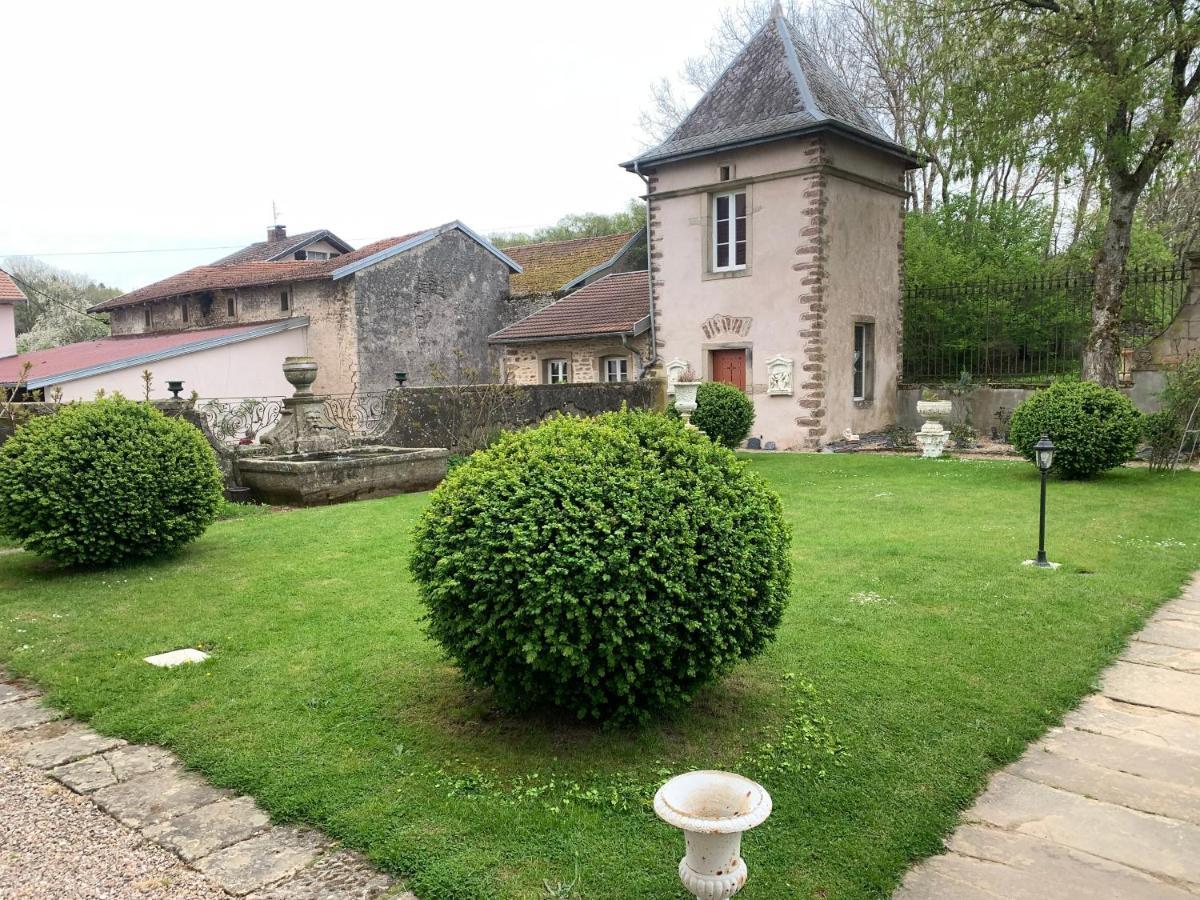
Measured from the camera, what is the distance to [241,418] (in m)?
14.7

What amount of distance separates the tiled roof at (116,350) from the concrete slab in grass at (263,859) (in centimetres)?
2055

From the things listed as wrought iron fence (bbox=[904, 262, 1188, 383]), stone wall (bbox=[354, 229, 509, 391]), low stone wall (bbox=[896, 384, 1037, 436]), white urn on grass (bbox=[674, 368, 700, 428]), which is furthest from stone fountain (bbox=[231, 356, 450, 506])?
wrought iron fence (bbox=[904, 262, 1188, 383])

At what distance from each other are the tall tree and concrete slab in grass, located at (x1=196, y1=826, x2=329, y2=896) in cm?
1436

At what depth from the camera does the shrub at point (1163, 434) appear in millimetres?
11539

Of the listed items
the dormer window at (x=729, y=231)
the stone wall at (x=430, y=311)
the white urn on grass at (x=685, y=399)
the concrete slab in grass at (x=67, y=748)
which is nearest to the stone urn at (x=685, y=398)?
the white urn on grass at (x=685, y=399)

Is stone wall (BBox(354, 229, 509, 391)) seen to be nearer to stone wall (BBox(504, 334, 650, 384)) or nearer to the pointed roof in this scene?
stone wall (BBox(504, 334, 650, 384))

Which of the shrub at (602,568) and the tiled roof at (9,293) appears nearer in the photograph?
the shrub at (602,568)

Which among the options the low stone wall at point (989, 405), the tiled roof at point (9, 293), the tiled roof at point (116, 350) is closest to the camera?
the low stone wall at point (989, 405)

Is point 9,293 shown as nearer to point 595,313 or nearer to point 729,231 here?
point 595,313

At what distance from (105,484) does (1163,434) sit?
12.8 meters

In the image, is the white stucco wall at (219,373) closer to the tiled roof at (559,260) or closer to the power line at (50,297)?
the tiled roof at (559,260)

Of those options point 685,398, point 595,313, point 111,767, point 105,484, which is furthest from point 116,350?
point 111,767

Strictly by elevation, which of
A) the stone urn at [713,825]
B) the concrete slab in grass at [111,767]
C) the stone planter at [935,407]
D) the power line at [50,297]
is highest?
the power line at [50,297]

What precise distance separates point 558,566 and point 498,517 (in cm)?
37
